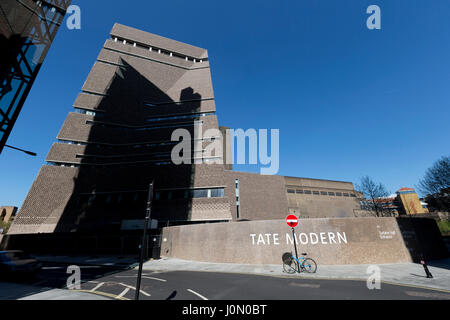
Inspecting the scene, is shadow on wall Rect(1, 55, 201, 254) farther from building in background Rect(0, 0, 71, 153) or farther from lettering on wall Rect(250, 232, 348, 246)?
building in background Rect(0, 0, 71, 153)

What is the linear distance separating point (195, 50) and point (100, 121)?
138ft

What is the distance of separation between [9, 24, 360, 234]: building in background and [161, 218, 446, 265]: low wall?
1489 cm

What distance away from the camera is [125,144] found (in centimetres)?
4384

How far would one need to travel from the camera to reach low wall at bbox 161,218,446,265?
12.9 meters

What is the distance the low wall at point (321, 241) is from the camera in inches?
509

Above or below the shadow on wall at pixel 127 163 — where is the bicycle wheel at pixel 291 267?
below

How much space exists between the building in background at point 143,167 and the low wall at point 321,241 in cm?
1489

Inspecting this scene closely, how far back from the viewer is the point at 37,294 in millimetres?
7637

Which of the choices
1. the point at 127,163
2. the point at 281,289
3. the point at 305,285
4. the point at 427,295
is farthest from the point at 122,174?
the point at 427,295

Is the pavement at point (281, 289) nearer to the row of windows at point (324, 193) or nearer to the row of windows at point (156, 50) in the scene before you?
the row of windows at point (324, 193)

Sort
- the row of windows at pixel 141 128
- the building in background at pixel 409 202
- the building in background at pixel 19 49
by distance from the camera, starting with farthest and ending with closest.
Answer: the building in background at pixel 409 202 < the row of windows at pixel 141 128 < the building in background at pixel 19 49

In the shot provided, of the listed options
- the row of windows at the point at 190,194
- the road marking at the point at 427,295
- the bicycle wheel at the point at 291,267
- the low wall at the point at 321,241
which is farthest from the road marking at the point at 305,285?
the row of windows at the point at 190,194

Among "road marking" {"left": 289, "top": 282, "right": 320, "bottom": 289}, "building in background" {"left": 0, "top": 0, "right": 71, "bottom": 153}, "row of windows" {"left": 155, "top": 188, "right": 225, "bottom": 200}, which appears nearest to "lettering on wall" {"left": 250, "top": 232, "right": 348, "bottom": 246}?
"road marking" {"left": 289, "top": 282, "right": 320, "bottom": 289}
